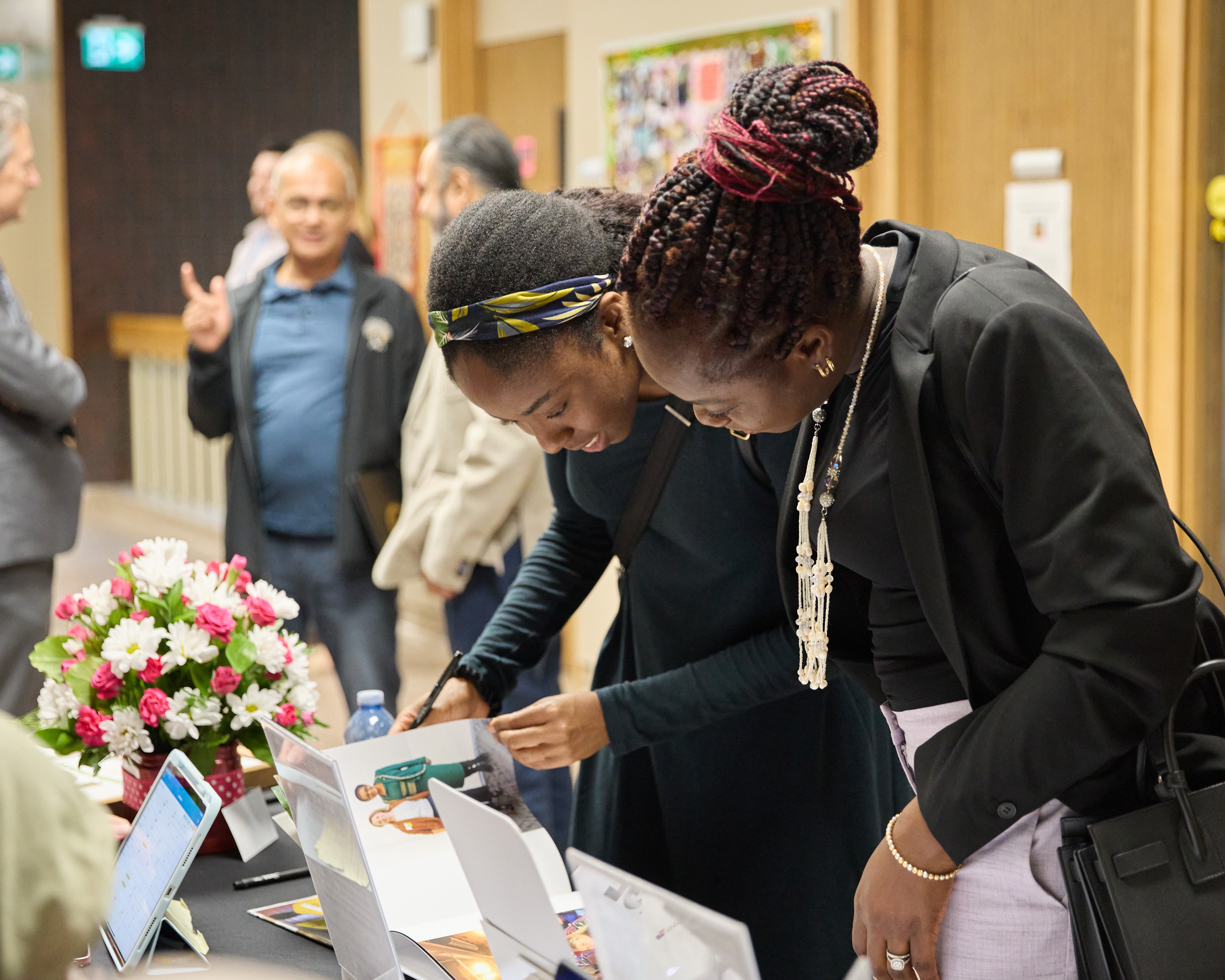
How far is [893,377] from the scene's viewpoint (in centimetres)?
114

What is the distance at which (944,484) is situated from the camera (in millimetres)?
1143

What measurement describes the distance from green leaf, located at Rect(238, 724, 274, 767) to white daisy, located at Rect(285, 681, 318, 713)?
0.06 m

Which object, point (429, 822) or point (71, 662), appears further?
point (71, 662)

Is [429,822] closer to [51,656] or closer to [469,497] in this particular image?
[51,656]

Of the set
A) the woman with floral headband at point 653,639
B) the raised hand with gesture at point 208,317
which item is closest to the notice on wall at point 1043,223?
the woman with floral headband at point 653,639

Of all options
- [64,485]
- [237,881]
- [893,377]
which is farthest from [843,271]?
[64,485]

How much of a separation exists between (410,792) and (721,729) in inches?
17.4

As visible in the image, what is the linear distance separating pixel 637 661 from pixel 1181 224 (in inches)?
79.7

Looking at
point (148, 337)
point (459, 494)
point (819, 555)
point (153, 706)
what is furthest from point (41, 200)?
point (819, 555)

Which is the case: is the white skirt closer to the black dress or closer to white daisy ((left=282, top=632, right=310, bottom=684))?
the black dress

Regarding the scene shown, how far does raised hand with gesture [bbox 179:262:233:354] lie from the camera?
3.46m

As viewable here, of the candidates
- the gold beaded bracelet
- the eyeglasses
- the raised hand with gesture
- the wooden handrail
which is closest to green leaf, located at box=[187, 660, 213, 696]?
the gold beaded bracelet

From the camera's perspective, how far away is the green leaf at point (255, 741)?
182cm

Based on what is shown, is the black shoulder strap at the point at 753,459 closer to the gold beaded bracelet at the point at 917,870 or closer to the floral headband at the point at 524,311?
the floral headband at the point at 524,311
